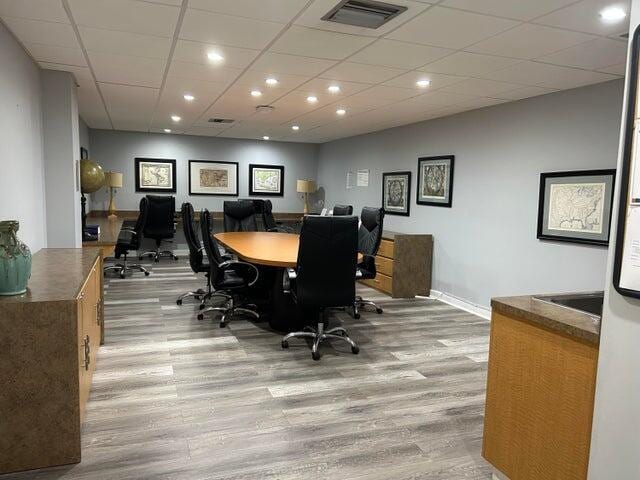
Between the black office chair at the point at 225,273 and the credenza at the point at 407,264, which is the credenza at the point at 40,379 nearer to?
the black office chair at the point at 225,273

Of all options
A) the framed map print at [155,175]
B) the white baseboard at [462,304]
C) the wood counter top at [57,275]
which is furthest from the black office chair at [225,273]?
the framed map print at [155,175]

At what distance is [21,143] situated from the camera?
338 centimetres

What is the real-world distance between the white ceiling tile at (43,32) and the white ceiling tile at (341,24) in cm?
154

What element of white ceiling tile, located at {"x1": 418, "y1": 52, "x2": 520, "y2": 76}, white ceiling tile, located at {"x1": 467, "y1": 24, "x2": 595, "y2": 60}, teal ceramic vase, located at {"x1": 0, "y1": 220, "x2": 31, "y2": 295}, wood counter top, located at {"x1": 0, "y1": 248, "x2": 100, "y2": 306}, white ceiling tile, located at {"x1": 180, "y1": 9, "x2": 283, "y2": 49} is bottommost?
wood counter top, located at {"x1": 0, "y1": 248, "x2": 100, "y2": 306}

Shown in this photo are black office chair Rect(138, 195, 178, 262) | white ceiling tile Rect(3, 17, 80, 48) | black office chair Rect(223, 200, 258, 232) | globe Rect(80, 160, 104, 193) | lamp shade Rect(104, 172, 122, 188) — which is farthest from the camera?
lamp shade Rect(104, 172, 122, 188)

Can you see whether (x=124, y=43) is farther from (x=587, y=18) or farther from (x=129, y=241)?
(x=129, y=241)

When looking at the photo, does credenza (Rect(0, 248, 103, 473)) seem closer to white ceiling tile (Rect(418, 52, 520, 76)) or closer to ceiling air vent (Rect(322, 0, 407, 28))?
ceiling air vent (Rect(322, 0, 407, 28))

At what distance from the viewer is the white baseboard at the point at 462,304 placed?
5266 mm

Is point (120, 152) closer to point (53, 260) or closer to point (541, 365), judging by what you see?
point (53, 260)

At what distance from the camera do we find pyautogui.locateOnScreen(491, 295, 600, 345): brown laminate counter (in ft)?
5.60

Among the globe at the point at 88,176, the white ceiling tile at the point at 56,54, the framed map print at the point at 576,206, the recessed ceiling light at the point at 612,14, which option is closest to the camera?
the recessed ceiling light at the point at 612,14

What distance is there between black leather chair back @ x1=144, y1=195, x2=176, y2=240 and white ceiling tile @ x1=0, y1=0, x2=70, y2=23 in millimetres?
4934

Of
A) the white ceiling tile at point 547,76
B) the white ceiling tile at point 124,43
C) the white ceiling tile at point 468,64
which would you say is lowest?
the white ceiling tile at point 124,43

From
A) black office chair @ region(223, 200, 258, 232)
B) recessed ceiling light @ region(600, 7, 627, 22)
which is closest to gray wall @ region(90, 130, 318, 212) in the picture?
black office chair @ region(223, 200, 258, 232)
